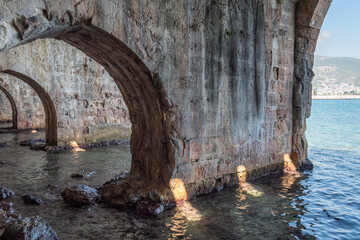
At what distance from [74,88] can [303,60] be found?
6877mm

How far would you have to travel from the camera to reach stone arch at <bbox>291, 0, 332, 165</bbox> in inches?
280

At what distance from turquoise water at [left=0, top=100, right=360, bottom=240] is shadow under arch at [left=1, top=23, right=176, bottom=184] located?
0.82 meters

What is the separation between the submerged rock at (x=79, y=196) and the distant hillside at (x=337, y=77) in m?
89.5

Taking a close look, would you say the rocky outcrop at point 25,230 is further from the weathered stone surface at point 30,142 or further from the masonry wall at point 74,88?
the weathered stone surface at point 30,142

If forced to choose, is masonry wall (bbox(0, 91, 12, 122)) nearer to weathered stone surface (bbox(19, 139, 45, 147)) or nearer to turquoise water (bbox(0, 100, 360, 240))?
weathered stone surface (bbox(19, 139, 45, 147))

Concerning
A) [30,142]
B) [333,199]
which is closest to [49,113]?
[30,142]

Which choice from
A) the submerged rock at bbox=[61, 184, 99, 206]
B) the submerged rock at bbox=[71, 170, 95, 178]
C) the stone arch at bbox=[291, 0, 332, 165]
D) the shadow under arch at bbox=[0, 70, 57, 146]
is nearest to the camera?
the submerged rock at bbox=[61, 184, 99, 206]

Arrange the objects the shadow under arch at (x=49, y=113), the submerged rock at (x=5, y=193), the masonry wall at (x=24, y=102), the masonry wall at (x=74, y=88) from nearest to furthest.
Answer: the submerged rock at (x=5, y=193)
the masonry wall at (x=74, y=88)
the shadow under arch at (x=49, y=113)
the masonry wall at (x=24, y=102)

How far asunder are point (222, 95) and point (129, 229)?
9.10ft

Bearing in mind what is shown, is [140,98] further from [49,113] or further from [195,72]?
[49,113]

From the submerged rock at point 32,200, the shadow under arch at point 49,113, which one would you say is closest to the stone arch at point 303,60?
the submerged rock at point 32,200

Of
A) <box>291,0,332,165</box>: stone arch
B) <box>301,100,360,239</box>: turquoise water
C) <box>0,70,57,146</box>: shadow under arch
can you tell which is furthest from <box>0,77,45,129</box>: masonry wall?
<box>301,100,360,239</box>: turquoise water

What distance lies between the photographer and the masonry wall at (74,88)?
9375 mm

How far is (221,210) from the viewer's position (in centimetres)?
481
